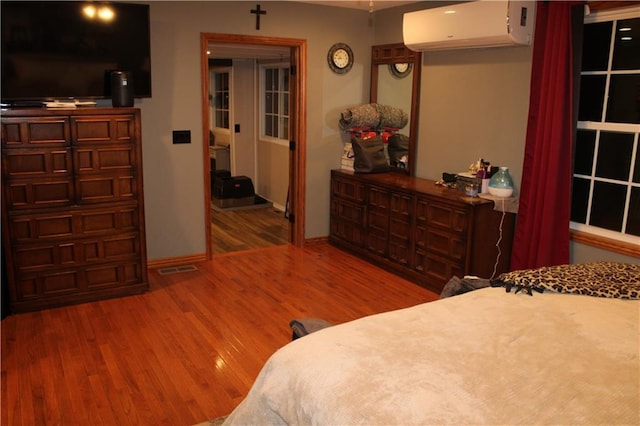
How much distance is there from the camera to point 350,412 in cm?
161

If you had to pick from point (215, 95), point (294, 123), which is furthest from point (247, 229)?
point (215, 95)

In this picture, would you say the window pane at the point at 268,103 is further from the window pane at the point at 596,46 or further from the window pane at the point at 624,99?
the window pane at the point at 624,99

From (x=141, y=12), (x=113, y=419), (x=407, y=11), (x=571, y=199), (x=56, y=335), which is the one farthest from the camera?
(x=407, y=11)

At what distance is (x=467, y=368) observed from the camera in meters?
1.83

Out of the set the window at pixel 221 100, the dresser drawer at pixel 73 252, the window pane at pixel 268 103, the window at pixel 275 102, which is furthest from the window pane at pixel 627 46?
the window at pixel 221 100

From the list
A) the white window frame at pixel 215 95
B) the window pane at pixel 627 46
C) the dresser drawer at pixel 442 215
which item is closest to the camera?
the window pane at pixel 627 46

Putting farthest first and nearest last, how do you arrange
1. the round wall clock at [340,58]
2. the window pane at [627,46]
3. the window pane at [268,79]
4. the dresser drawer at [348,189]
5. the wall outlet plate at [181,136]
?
the window pane at [268,79] → the round wall clock at [340,58] → the dresser drawer at [348,189] → the wall outlet plate at [181,136] → the window pane at [627,46]

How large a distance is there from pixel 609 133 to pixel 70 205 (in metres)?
3.83

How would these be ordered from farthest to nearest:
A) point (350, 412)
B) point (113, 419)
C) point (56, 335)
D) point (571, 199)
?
point (571, 199) < point (56, 335) < point (113, 419) < point (350, 412)

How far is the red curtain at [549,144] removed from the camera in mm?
3613

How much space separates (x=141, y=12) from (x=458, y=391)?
12.1 feet

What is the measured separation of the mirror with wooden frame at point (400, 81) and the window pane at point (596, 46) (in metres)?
1.62

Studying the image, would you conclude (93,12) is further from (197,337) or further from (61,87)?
(197,337)

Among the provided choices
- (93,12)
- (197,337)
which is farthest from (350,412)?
(93,12)
